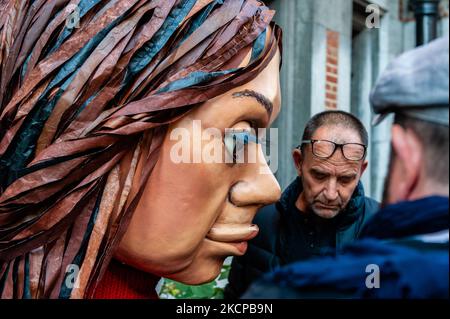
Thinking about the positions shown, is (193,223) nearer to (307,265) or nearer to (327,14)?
(307,265)

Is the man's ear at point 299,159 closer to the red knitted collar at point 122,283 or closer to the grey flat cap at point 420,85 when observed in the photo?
the red knitted collar at point 122,283

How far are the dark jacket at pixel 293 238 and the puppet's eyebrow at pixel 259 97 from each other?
2.45 feet

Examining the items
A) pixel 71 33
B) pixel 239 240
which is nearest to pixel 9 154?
pixel 71 33

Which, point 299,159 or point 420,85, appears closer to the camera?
point 420,85

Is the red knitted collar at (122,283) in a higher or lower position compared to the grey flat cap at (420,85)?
lower

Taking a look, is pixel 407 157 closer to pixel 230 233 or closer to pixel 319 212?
pixel 230 233

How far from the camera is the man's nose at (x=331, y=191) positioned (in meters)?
2.27

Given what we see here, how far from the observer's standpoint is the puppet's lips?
5.40ft

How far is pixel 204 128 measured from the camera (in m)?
1.56

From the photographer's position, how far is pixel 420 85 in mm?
958

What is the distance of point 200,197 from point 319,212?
34.2 inches

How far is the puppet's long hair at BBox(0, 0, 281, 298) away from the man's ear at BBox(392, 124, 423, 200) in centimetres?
64

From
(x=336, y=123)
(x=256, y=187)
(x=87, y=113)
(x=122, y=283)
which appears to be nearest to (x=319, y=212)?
(x=336, y=123)

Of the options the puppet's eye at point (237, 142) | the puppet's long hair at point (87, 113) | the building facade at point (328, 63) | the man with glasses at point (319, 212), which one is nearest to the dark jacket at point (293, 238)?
the man with glasses at point (319, 212)
